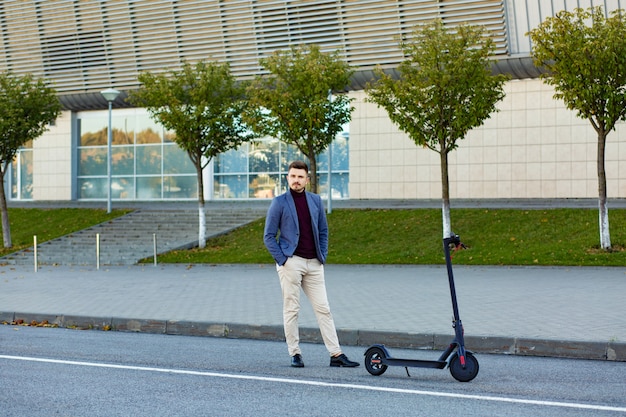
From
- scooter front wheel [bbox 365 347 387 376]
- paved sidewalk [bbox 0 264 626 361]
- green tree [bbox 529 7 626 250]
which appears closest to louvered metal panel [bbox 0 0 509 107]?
green tree [bbox 529 7 626 250]

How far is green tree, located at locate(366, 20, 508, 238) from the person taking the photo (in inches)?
932

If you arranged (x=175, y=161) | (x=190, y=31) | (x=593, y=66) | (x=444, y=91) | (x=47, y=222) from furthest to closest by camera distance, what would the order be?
1. (x=175, y=161)
2. (x=190, y=31)
3. (x=47, y=222)
4. (x=444, y=91)
5. (x=593, y=66)

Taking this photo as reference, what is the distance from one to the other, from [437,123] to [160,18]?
17679 millimetres

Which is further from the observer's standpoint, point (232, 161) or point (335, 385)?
point (232, 161)

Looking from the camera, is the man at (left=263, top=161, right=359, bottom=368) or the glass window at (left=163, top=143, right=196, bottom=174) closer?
the man at (left=263, top=161, right=359, bottom=368)

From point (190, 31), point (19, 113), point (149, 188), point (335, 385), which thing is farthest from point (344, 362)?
point (149, 188)

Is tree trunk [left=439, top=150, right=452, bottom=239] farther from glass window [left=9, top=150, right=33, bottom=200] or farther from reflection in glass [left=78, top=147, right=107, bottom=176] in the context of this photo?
glass window [left=9, top=150, right=33, bottom=200]

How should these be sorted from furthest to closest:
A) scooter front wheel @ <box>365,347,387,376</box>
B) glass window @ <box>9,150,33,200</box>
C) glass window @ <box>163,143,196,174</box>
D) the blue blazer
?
glass window @ <box>9,150,33,200</box>, glass window @ <box>163,143,196,174</box>, the blue blazer, scooter front wheel @ <box>365,347,387,376</box>

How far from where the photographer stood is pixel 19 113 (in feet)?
100

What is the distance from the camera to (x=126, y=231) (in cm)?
3219

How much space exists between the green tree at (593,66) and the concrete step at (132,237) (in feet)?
41.4

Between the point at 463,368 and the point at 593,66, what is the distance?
52.3 ft

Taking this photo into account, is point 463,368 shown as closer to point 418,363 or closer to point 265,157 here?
point 418,363

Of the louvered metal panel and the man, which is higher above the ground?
the louvered metal panel
